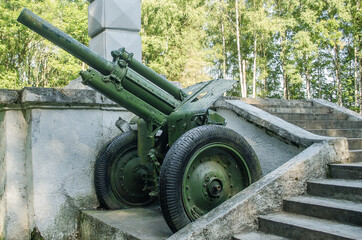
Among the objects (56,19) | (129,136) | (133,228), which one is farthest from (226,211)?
(56,19)

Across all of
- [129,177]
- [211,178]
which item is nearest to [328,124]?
[211,178]

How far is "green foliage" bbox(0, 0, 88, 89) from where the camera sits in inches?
752

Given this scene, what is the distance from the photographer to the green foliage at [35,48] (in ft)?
62.7

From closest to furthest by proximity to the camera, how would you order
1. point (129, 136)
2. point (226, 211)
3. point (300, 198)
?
point (226, 211) < point (300, 198) < point (129, 136)

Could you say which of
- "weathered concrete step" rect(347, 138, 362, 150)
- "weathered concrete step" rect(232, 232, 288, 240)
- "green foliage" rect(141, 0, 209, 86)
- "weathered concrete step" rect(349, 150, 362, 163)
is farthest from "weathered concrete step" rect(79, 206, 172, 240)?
"green foliage" rect(141, 0, 209, 86)

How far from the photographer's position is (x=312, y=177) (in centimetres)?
333

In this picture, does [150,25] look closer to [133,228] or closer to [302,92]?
[302,92]

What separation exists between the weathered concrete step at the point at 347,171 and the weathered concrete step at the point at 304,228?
0.68m

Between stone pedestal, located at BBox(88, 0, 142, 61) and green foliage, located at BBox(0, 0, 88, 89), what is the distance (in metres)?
14.4

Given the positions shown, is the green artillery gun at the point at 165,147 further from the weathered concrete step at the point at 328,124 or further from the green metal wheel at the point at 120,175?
the weathered concrete step at the point at 328,124

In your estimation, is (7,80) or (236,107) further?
(7,80)

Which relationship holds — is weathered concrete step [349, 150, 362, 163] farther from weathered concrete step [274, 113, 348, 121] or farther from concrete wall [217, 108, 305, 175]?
weathered concrete step [274, 113, 348, 121]

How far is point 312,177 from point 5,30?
19270mm

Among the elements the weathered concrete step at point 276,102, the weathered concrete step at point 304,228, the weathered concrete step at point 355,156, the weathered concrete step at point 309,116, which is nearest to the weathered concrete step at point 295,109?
the weathered concrete step at point 276,102
